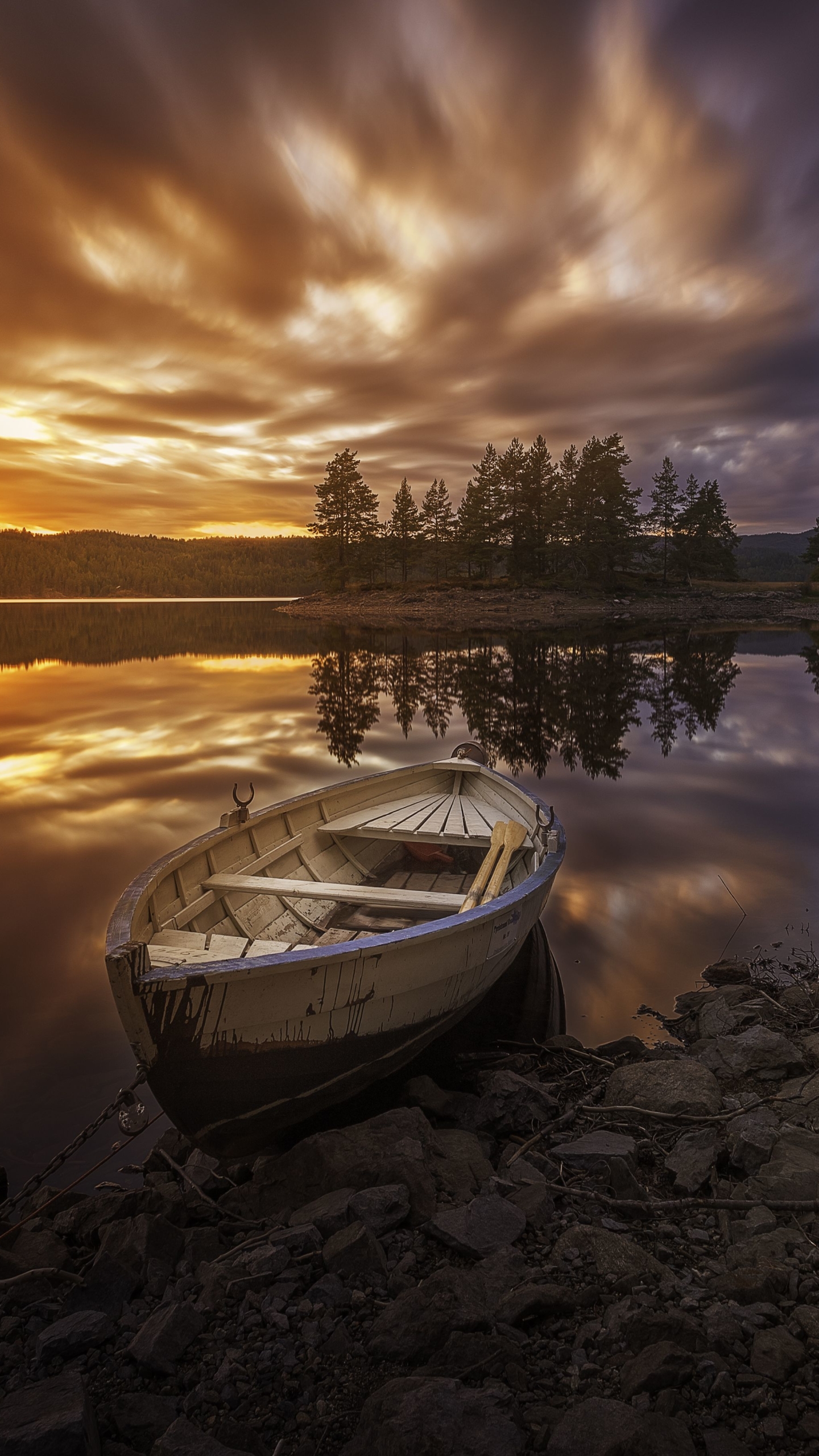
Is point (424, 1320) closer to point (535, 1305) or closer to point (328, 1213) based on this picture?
point (535, 1305)

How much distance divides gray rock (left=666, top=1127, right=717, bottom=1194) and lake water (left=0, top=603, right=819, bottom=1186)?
6.41 feet

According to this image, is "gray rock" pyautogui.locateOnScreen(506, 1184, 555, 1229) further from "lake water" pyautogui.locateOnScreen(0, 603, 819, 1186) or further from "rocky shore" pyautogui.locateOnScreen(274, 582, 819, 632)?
"rocky shore" pyautogui.locateOnScreen(274, 582, 819, 632)

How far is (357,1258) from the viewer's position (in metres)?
3.54

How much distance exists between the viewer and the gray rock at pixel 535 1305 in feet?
10.4

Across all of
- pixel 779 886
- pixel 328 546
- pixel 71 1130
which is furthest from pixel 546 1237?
pixel 328 546

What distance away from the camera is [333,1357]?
3078mm

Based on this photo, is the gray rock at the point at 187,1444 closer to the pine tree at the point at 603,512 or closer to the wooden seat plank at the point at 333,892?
the wooden seat plank at the point at 333,892

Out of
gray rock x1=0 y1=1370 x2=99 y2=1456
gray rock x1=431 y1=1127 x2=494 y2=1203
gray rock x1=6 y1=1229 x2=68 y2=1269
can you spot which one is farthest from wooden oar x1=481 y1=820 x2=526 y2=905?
gray rock x1=0 y1=1370 x2=99 y2=1456

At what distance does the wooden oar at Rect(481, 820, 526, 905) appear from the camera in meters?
6.93

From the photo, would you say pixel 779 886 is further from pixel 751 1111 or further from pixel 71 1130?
pixel 71 1130

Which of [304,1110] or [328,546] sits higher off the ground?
[328,546]

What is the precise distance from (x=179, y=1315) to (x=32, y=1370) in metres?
0.65

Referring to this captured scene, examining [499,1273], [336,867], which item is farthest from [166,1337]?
[336,867]

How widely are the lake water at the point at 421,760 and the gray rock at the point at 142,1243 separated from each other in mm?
1127
